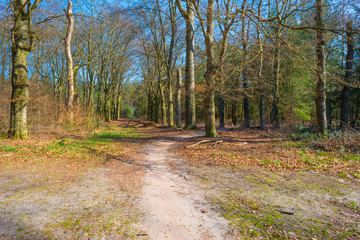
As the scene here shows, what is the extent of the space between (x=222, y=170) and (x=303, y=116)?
16.7 metres

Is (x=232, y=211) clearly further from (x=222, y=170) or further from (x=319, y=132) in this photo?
(x=319, y=132)

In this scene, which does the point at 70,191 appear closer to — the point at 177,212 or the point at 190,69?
the point at 177,212

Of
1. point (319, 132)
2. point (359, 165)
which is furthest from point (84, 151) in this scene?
point (319, 132)

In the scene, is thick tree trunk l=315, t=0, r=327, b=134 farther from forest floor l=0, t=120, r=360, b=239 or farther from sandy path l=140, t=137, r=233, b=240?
sandy path l=140, t=137, r=233, b=240

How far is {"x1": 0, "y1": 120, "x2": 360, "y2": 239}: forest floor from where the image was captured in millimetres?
2961

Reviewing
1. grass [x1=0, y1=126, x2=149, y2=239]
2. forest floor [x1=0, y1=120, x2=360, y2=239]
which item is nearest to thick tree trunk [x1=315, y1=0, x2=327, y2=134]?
forest floor [x1=0, y1=120, x2=360, y2=239]

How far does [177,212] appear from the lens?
351cm

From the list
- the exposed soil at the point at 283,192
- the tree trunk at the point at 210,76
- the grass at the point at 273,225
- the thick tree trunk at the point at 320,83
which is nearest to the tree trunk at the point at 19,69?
the exposed soil at the point at 283,192

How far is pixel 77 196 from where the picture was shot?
13.6 ft

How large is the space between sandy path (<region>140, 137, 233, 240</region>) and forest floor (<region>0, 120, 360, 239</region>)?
0.6 inches

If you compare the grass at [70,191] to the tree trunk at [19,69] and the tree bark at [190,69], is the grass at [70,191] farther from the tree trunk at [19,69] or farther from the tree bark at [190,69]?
the tree bark at [190,69]

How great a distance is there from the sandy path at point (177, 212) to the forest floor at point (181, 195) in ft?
0.05

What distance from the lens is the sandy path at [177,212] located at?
2.89 meters

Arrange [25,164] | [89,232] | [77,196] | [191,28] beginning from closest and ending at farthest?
[89,232] → [77,196] → [25,164] → [191,28]
